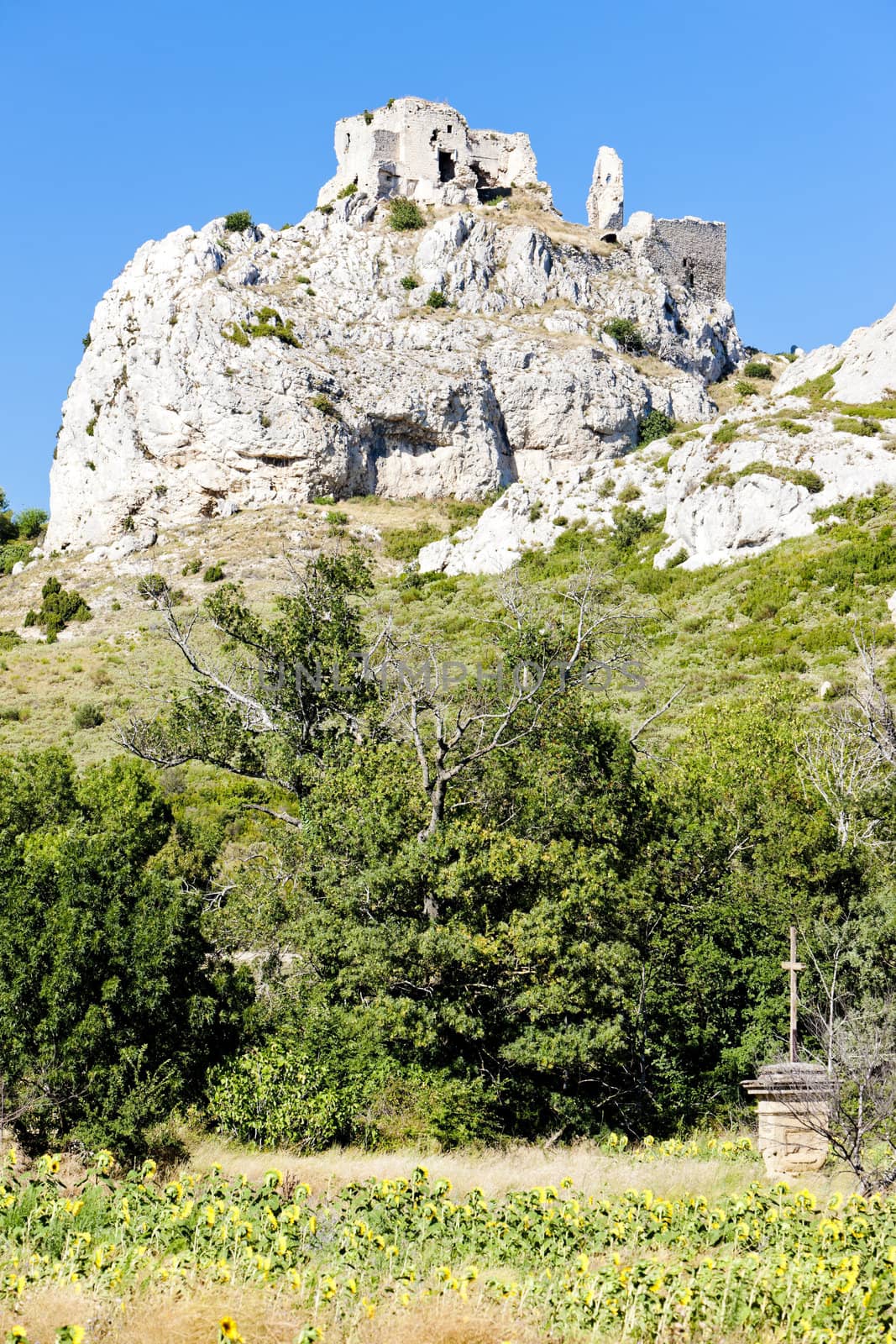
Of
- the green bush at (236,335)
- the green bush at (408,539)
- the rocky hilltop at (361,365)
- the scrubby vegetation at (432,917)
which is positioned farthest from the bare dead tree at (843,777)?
the green bush at (236,335)

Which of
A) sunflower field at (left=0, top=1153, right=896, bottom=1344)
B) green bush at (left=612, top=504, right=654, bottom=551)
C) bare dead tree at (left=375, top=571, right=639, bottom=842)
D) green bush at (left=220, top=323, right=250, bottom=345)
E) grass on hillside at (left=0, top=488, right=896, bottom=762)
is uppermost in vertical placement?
green bush at (left=220, top=323, right=250, bottom=345)

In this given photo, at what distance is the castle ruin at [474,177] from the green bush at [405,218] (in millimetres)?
1599

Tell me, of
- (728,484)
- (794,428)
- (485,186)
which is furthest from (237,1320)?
(485,186)

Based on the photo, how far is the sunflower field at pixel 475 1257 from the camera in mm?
5695

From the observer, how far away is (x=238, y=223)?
64438mm

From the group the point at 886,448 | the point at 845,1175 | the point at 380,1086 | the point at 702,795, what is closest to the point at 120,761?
the point at 702,795

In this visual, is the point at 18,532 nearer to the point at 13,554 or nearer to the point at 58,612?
the point at 13,554

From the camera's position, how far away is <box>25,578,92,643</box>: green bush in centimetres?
4878

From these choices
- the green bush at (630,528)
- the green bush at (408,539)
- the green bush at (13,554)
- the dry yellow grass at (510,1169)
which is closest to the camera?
the dry yellow grass at (510,1169)

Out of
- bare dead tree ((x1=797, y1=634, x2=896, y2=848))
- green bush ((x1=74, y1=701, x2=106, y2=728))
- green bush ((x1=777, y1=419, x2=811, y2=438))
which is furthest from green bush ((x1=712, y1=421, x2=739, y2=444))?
green bush ((x1=74, y1=701, x2=106, y2=728))

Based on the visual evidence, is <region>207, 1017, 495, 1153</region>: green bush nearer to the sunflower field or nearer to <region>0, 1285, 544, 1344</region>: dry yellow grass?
the sunflower field

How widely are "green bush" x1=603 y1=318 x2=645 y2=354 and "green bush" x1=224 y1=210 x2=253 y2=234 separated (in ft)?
70.7

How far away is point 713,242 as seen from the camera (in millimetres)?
76938

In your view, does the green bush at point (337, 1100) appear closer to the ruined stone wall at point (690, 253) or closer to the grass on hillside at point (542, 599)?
the grass on hillside at point (542, 599)
